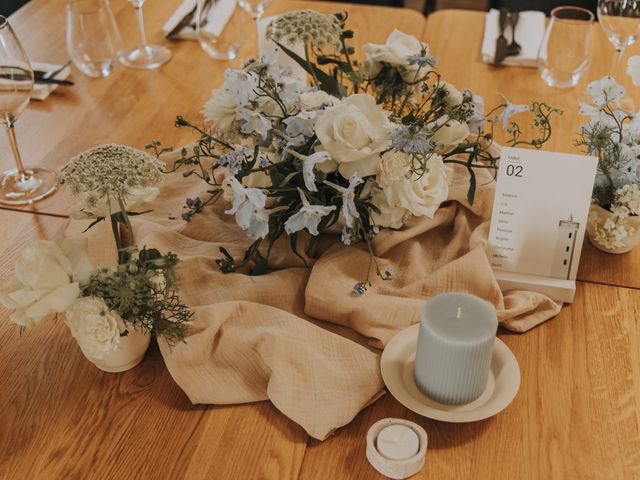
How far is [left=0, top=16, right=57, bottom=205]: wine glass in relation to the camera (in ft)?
4.38

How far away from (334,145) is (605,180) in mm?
444

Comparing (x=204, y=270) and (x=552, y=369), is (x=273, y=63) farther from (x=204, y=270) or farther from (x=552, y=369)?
(x=552, y=369)

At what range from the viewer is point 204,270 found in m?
1.17

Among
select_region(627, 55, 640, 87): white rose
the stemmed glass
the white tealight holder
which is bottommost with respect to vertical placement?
the white tealight holder

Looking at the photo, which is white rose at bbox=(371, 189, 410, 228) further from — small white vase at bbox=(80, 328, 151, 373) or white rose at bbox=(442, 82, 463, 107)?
small white vase at bbox=(80, 328, 151, 373)

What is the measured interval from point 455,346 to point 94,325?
1.37ft

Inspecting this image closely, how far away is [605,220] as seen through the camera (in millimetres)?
1230

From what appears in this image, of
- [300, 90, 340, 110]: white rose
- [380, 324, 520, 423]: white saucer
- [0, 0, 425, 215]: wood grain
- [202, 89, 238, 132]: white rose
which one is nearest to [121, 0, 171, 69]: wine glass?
[0, 0, 425, 215]: wood grain

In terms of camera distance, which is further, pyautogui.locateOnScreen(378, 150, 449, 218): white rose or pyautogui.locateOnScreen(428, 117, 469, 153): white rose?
pyautogui.locateOnScreen(428, 117, 469, 153): white rose

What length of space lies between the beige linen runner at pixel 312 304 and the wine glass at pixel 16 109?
0.21 m

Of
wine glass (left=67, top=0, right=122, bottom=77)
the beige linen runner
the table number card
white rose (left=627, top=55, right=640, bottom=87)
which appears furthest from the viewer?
wine glass (left=67, top=0, right=122, bottom=77)

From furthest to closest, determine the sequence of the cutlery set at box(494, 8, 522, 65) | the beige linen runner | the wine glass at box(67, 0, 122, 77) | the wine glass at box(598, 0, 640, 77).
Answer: the cutlery set at box(494, 8, 522, 65) < the wine glass at box(67, 0, 122, 77) < the wine glass at box(598, 0, 640, 77) < the beige linen runner

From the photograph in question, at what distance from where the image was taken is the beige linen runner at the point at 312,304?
1023 mm

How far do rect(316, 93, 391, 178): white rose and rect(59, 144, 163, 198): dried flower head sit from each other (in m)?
0.24
